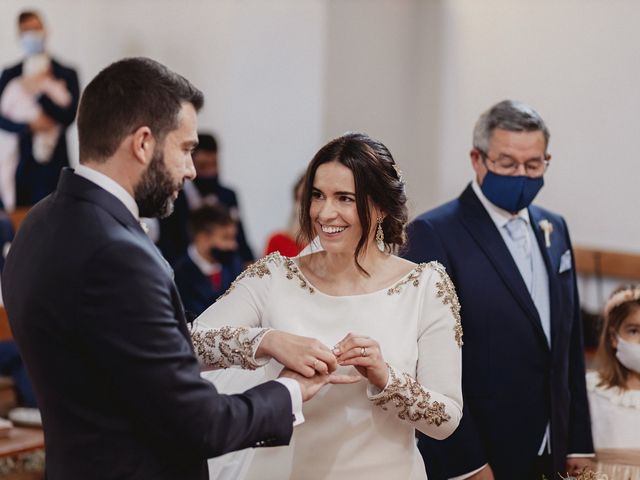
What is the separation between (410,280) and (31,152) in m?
5.85

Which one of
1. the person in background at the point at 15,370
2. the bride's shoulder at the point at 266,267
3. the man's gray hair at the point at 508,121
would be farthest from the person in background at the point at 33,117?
the bride's shoulder at the point at 266,267

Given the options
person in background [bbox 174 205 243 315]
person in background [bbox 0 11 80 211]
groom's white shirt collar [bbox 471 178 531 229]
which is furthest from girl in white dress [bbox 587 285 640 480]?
person in background [bbox 0 11 80 211]

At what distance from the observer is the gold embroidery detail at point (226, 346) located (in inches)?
89.3

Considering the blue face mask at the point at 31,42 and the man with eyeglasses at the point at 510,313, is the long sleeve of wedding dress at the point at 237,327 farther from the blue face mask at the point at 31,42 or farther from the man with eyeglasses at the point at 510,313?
the blue face mask at the point at 31,42

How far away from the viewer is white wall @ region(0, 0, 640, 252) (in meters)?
6.34

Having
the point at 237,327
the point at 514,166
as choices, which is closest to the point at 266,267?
the point at 237,327

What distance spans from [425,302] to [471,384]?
1.97 ft

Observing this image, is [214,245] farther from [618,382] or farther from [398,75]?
[398,75]

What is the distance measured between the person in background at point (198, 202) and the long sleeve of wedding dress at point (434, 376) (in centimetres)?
419

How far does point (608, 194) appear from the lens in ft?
20.9

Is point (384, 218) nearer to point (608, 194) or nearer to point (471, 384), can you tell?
point (471, 384)

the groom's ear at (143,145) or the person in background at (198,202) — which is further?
the person in background at (198,202)

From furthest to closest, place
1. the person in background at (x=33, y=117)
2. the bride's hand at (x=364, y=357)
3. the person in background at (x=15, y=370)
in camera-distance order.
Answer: the person in background at (x=33, y=117)
the person in background at (x=15, y=370)
the bride's hand at (x=364, y=357)

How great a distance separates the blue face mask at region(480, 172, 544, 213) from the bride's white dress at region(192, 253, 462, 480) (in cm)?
66
